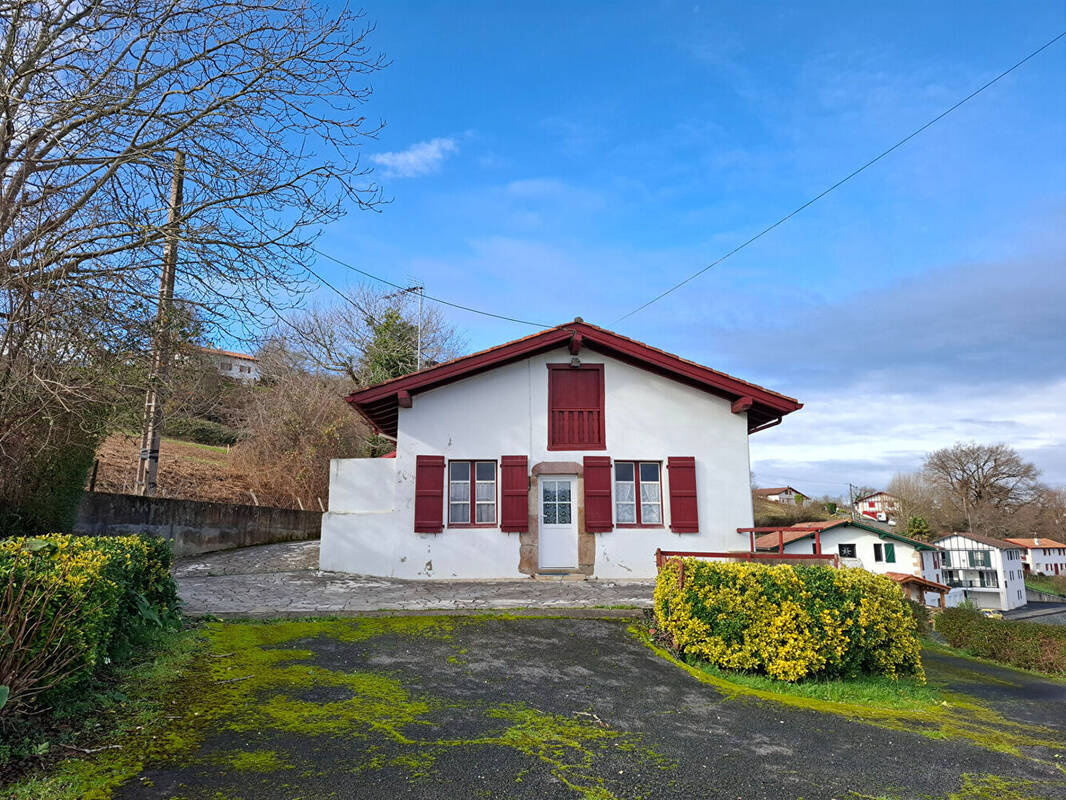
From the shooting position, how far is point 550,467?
1285 centimetres

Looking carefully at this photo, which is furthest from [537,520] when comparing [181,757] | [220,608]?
[181,757]

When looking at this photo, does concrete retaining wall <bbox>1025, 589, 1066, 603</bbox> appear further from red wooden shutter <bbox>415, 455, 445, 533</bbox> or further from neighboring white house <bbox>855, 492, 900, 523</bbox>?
red wooden shutter <bbox>415, 455, 445, 533</bbox>

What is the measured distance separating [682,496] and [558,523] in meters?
2.53

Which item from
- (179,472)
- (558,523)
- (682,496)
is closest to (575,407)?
(558,523)

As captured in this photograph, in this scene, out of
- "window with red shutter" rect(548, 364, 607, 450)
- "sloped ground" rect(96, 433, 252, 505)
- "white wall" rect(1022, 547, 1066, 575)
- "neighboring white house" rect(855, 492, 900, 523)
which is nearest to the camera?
"window with red shutter" rect(548, 364, 607, 450)

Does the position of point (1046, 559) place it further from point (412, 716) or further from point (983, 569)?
point (412, 716)

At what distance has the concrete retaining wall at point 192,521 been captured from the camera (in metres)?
11.9

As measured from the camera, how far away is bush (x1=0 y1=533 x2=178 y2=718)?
367cm

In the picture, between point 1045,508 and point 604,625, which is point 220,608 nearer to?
point 604,625

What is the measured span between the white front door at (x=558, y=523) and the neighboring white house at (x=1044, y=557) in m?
69.4

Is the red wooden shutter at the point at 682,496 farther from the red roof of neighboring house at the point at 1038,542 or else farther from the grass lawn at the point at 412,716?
the red roof of neighboring house at the point at 1038,542

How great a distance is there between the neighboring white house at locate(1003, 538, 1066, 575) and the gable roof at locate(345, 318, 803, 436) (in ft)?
221

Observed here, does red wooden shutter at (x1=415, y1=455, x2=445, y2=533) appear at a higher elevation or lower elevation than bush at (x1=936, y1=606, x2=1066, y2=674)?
higher

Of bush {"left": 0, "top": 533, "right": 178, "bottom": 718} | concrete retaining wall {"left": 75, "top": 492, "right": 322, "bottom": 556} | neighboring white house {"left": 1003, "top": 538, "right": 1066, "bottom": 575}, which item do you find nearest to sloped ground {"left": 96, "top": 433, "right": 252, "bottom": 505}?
concrete retaining wall {"left": 75, "top": 492, "right": 322, "bottom": 556}
